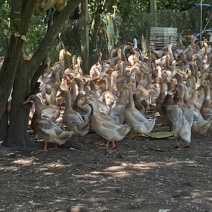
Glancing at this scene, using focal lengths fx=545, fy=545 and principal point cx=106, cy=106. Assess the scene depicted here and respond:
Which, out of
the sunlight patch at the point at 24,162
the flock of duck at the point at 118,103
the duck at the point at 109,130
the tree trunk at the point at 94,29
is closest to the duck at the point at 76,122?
the flock of duck at the point at 118,103

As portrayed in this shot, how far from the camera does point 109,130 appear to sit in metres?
8.37

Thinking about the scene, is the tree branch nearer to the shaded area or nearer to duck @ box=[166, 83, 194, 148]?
the shaded area

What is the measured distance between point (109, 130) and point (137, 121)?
708 millimetres

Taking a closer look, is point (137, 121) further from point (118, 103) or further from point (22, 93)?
point (22, 93)

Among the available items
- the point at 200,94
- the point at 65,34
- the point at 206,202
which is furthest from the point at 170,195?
the point at 65,34

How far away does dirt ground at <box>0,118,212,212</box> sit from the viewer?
584cm

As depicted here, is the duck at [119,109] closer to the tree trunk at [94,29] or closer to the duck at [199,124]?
the duck at [199,124]

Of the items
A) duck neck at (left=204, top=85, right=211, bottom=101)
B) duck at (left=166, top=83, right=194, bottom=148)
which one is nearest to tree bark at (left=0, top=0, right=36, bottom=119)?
duck at (left=166, top=83, right=194, bottom=148)

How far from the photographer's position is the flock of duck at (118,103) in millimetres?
8422

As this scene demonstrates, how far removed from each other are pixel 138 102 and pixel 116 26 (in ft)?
32.1

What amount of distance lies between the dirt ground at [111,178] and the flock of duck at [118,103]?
0.30 m

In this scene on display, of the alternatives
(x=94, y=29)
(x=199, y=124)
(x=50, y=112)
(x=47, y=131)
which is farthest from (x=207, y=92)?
(x=94, y=29)

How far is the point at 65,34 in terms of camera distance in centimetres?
1847

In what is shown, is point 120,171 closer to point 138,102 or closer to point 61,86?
point 138,102
